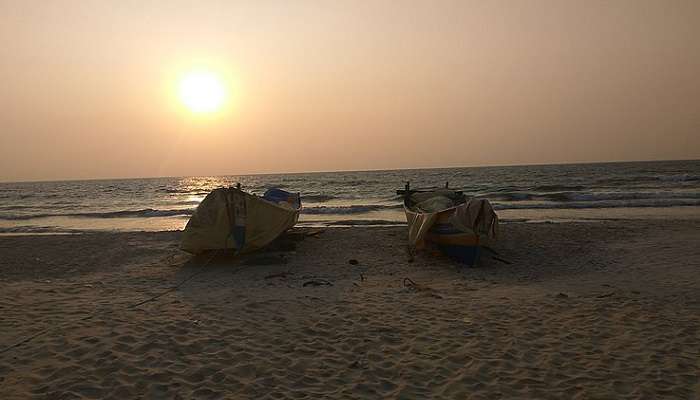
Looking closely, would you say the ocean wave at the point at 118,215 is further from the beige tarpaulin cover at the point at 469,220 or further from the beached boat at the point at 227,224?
the beige tarpaulin cover at the point at 469,220

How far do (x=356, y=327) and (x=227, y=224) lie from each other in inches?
236

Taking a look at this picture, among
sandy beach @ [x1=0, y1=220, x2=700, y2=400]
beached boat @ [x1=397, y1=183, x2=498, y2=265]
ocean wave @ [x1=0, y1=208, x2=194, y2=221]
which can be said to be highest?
beached boat @ [x1=397, y1=183, x2=498, y2=265]

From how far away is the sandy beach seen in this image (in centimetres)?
475

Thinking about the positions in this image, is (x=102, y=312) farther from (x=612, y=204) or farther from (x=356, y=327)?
(x=612, y=204)

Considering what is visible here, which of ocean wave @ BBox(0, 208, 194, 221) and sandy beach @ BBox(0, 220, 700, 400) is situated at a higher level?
sandy beach @ BBox(0, 220, 700, 400)

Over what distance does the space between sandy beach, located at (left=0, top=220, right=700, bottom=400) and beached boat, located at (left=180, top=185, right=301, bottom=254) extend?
0.49m

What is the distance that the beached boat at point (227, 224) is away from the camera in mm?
11344

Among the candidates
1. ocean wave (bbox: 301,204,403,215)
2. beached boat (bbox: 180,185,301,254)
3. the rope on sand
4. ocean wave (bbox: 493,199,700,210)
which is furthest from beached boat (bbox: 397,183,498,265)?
ocean wave (bbox: 493,199,700,210)

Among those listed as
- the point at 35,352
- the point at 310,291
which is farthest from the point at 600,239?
the point at 35,352

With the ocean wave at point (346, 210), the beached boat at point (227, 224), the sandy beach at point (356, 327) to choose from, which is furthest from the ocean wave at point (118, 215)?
the beached boat at point (227, 224)

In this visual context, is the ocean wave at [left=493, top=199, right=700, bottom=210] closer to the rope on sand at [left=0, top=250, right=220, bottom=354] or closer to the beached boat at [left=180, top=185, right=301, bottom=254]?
the beached boat at [left=180, top=185, right=301, bottom=254]

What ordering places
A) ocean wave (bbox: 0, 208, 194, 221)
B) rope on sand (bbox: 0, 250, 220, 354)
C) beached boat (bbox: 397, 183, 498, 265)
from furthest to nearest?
ocean wave (bbox: 0, 208, 194, 221)
beached boat (bbox: 397, 183, 498, 265)
rope on sand (bbox: 0, 250, 220, 354)

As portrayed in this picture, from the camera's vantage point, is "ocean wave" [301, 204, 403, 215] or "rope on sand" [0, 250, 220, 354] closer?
"rope on sand" [0, 250, 220, 354]

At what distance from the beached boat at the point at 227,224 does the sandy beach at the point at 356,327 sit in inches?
19.2
